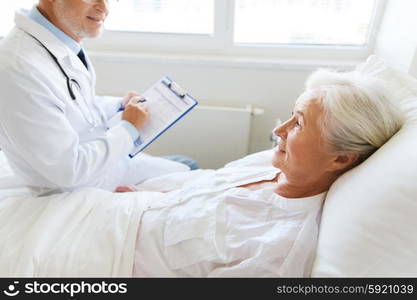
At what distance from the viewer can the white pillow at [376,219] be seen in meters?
0.60

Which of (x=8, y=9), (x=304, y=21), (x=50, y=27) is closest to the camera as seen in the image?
(x=50, y=27)

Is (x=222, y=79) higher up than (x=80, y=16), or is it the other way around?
(x=80, y=16)

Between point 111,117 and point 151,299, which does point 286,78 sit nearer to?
point 111,117

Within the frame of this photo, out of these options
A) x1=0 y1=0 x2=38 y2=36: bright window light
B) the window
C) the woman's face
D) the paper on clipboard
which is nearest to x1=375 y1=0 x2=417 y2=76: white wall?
the window

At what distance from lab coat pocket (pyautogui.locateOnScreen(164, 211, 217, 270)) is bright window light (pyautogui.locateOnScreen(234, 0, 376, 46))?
1.15 metres

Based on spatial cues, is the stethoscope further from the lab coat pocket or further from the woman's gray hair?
the woman's gray hair

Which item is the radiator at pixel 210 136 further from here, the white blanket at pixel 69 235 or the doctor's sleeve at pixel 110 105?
the white blanket at pixel 69 235

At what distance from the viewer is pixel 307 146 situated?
81 cm

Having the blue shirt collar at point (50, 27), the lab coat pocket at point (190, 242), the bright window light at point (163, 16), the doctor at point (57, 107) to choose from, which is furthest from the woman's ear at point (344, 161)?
the bright window light at point (163, 16)

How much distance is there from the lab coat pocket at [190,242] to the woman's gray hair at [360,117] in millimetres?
398

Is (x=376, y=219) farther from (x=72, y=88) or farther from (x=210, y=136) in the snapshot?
(x=210, y=136)

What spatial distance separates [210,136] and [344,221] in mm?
1034

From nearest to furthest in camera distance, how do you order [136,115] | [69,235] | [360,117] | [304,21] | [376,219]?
[376,219], [360,117], [69,235], [136,115], [304,21]

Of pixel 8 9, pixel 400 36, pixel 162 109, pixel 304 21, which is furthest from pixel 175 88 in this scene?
pixel 8 9
